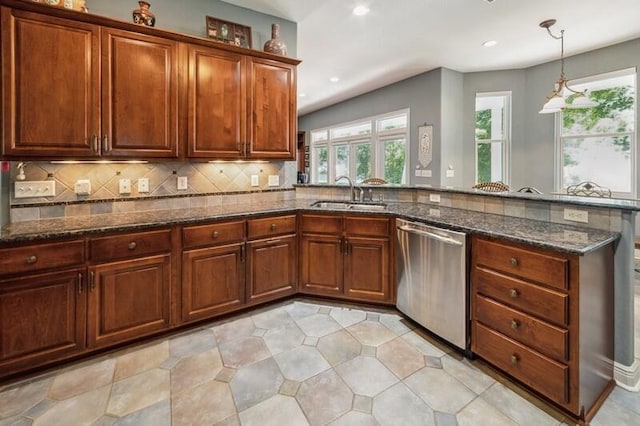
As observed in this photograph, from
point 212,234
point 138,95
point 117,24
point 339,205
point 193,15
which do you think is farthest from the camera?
point 339,205

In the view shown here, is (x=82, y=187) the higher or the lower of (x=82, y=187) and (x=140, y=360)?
the higher

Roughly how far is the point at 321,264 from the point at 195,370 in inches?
52.5

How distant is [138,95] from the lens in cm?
228

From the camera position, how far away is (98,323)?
1.99 metres

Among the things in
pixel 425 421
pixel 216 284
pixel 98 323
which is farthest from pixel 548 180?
pixel 98 323

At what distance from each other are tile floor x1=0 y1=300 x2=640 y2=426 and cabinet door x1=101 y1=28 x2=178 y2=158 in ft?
4.89

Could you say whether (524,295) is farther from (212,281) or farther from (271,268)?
(212,281)

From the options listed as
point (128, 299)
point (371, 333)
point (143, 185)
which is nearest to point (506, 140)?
point (371, 333)

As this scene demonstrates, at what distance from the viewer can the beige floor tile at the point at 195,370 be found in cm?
176

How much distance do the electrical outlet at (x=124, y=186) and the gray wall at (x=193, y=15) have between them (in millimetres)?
1302

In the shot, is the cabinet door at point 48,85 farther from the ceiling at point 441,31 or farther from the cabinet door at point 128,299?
the ceiling at point 441,31

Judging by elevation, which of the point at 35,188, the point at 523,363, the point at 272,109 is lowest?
the point at 523,363

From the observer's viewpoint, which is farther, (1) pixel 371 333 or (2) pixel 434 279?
(1) pixel 371 333

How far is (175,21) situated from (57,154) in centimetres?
151
